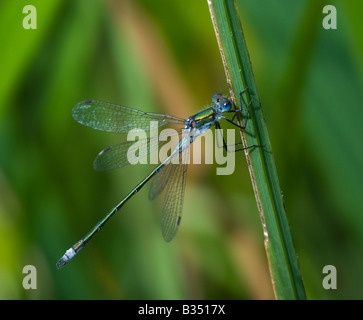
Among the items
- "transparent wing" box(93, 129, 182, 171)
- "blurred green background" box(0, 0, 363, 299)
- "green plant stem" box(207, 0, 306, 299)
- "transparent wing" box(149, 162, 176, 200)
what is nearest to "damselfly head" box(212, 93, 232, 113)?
"blurred green background" box(0, 0, 363, 299)

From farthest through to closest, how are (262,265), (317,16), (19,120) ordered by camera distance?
(19,120), (262,265), (317,16)

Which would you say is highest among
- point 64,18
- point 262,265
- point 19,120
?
point 64,18

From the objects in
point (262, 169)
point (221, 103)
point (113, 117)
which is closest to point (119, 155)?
point (113, 117)

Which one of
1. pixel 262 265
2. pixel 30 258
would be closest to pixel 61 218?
pixel 30 258

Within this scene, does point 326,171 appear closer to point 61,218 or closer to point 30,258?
point 61,218

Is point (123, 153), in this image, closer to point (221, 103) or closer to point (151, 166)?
point (151, 166)

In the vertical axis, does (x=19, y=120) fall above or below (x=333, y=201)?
above

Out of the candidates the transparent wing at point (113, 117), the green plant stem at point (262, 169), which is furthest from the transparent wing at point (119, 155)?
the green plant stem at point (262, 169)
